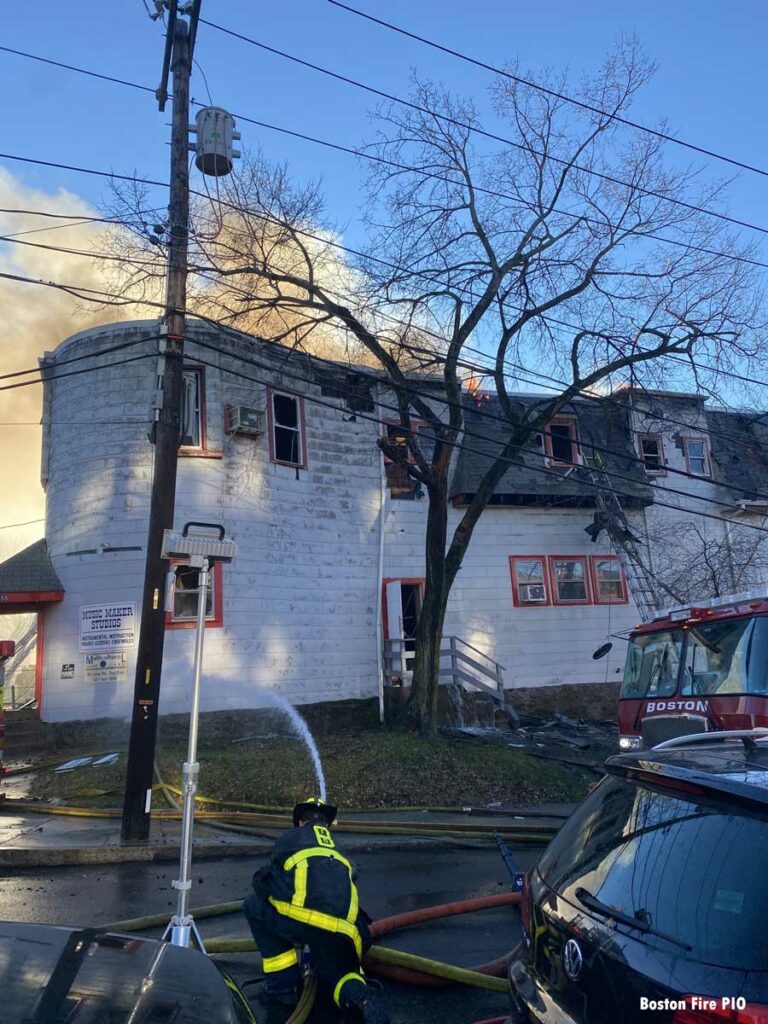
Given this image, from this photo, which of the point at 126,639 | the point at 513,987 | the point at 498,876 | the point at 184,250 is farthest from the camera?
the point at 126,639

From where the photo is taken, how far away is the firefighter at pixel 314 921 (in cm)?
428

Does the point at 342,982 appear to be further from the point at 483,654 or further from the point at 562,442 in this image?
the point at 562,442

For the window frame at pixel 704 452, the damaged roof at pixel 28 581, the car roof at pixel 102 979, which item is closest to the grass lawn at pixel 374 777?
the damaged roof at pixel 28 581

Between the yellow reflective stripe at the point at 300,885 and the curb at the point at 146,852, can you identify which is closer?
the yellow reflective stripe at the point at 300,885

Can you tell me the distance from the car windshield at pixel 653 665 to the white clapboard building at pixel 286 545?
4.61 m

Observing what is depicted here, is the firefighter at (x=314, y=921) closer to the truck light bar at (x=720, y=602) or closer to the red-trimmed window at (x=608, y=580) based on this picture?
the truck light bar at (x=720, y=602)

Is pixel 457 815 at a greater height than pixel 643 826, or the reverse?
pixel 643 826

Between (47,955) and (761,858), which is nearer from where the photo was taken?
(761,858)

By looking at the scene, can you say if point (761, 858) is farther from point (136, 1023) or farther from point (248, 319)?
point (248, 319)

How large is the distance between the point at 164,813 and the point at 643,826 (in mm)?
9080

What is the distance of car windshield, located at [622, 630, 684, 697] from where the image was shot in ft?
28.9

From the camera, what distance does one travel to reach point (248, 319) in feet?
46.3

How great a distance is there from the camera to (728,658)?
8055mm

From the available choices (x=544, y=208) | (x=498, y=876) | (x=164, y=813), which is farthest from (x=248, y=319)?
(x=498, y=876)
